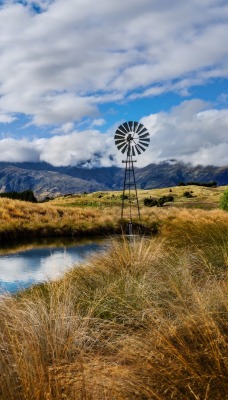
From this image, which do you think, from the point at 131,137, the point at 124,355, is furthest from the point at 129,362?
the point at 131,137

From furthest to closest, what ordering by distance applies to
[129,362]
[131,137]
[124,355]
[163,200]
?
[163,200]
[131,137]
[129,362]
[124,355]

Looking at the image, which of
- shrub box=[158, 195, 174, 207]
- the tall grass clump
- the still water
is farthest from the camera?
shrub box=[158, 195, 174, 207]

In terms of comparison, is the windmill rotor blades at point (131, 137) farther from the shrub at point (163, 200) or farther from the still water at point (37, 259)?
the shrub at point (163, 200)

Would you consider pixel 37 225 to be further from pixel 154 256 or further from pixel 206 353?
pixel 206 353

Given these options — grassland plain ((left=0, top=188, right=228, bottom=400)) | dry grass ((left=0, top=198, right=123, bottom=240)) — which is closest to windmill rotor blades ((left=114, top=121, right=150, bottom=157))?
dry grass ((left=0, top=198, right=123, bottom=240))

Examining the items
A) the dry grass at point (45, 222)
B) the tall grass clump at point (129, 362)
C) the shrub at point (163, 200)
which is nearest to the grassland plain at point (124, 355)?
the tall grass clump at point (129, 362)

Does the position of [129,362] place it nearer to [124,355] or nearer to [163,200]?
[124,355]

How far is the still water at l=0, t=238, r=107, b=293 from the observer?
46.8 ft

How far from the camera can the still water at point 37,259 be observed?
46.8ft

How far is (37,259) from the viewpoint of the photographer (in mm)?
20672

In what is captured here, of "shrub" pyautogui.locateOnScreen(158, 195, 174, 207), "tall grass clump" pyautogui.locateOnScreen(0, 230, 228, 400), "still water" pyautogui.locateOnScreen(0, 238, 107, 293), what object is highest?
"shrub" pyautogui.locateOnScreen(158, 195, 174, 207)

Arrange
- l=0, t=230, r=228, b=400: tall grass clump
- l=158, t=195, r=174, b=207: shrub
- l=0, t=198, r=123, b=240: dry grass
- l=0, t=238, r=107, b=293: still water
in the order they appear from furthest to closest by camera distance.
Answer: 1. l=158, t=195, r=174, b=207: shrub
2. l=0, t=198, r=123, b=240: dry grass
3. l=0, t=238, r=107, b=293: still water
4. l=0, t=230, r=228, b=400: tall grass clump

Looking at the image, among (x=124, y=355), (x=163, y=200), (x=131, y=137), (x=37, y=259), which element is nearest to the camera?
(x=124, y=355)

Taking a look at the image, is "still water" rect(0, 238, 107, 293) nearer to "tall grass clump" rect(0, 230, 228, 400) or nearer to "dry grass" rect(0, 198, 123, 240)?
"dry grass" rect(0, 198, 123, 240)
